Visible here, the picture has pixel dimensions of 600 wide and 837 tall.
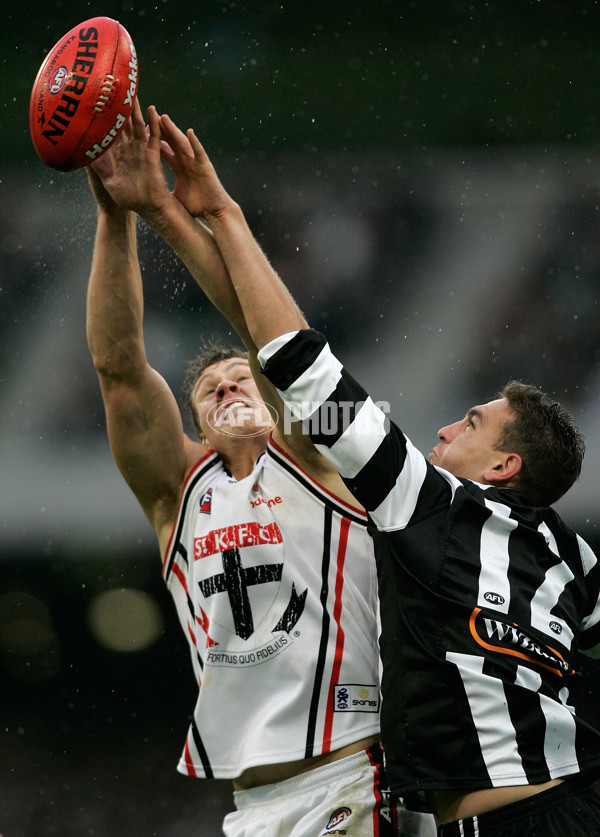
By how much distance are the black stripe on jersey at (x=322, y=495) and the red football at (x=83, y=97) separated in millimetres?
1070

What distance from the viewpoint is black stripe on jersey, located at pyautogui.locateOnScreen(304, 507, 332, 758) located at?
2.46 meters

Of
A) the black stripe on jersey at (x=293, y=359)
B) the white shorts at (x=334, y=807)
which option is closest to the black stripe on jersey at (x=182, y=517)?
Result: the white shorts at (x=334, y=807)

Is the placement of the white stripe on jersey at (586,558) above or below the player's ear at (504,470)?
below

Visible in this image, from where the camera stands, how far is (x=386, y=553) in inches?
89.9

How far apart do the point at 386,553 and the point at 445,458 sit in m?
0.63

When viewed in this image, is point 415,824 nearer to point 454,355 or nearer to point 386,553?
point 386,553

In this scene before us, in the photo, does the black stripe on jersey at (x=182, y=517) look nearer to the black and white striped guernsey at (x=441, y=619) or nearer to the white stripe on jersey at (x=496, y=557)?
the black and white striped guernsey at (x=441, y=619)

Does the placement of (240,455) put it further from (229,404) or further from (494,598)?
(494,598)

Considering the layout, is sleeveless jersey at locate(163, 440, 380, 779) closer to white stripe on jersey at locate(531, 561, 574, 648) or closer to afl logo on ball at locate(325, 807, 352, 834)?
afl logo on ball at locate(325, 807, 352, 834)

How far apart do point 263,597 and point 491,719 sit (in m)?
0.76

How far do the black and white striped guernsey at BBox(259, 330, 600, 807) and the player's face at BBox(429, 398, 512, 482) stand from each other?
39cm

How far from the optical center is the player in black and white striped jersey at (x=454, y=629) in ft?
6.99

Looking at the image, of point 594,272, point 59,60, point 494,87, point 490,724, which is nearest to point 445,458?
point 490,724

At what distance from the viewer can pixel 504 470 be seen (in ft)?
8.81
